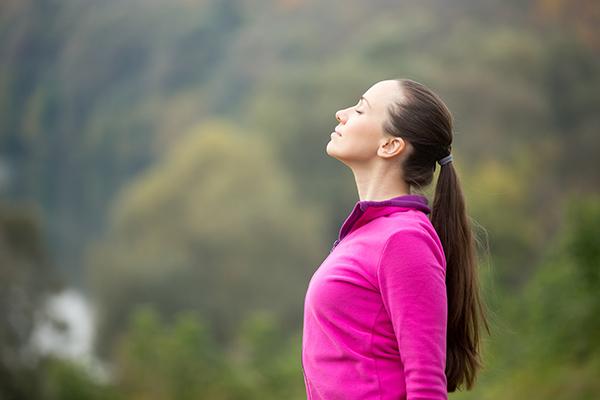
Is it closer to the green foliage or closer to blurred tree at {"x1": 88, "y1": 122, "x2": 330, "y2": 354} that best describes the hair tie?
the green foliage

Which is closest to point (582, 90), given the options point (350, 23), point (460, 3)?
point (460, 3)

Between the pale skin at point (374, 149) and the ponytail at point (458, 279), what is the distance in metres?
0.08

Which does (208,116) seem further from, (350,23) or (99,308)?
(99,308)

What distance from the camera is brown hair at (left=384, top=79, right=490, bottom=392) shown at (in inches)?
60.0

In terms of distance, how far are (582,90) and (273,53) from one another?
6.93 meters

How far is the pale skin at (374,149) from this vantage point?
5.04 ft

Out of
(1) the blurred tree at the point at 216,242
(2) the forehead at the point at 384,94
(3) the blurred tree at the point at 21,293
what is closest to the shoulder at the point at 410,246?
(2) the forehead at the point at 384,94

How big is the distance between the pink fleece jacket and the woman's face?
10cm

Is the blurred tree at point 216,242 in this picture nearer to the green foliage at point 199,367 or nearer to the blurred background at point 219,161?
the blurred background at point 219,161

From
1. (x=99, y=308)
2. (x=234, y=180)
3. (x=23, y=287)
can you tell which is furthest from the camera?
(x=234, y=180)

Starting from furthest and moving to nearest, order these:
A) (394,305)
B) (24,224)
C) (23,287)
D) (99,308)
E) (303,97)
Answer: (303,97) < (99,308) < (24,224) < (23,287) < (394,305)

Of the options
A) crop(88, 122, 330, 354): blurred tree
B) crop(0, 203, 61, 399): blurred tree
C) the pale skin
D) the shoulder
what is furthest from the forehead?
crop(88, 122, 330, 354): blurred tree

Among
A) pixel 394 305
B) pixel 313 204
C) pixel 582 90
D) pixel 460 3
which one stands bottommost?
pixel 394 305

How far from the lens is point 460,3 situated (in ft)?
66.2
